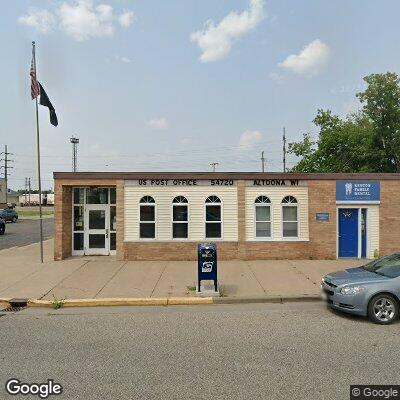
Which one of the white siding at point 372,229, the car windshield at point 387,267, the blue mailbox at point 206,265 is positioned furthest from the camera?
the white siding at point 372,229

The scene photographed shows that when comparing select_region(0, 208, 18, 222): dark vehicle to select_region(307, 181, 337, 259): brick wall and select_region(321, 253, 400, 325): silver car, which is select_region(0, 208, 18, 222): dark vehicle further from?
select_region(321, 253, 400, 325): silver car

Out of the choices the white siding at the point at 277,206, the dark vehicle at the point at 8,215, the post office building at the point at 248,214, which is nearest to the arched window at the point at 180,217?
the post office building at the point at 248,214

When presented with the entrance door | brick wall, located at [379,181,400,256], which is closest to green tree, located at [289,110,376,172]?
brick wall, located at [379,181,400,256]

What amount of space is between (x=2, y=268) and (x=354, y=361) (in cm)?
1131

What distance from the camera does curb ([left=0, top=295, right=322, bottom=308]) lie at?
8328 millimetres

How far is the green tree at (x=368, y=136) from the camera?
26391 millimetres

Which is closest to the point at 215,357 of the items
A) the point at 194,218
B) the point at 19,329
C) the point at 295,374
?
the point at 295,374

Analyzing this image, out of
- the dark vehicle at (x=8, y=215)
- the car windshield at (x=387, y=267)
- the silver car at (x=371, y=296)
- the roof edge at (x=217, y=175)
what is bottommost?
the silver car at (x=371, y=296)

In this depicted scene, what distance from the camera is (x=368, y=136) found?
27438 millimetres

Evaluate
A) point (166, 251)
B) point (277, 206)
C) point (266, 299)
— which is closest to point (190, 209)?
point (166, 251)

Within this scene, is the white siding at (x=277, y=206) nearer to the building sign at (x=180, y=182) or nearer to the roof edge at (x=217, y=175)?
the roof edge at (x=217, y=175)

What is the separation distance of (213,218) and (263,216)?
74.1 inches
